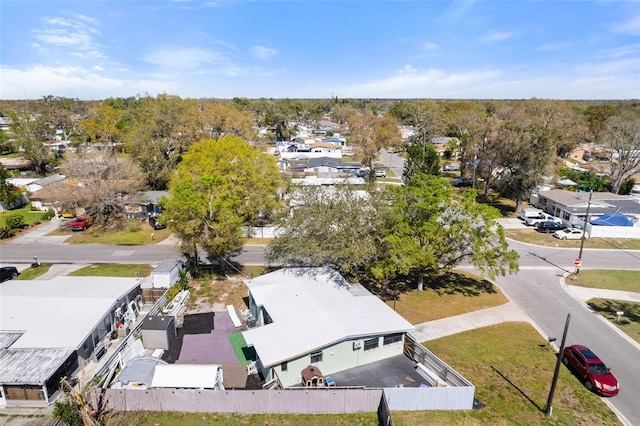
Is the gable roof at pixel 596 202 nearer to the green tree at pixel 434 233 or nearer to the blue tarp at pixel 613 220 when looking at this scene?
the blue tarp at pixel 613 220

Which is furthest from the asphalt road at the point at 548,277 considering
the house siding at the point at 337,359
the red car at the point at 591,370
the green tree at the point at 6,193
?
the green tree at the point at 6,193

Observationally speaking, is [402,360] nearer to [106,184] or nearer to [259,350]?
[259,350]

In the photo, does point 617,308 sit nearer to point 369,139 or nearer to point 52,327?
point 52,327

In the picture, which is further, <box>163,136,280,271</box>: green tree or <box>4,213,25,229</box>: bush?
<box>4,213,25,229</box>: bush

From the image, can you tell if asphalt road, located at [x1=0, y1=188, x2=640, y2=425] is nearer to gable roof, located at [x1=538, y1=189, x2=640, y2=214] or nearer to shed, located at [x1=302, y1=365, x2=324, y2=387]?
gable roof, located at [x1=538, y1=189, x2=640, y2=214]

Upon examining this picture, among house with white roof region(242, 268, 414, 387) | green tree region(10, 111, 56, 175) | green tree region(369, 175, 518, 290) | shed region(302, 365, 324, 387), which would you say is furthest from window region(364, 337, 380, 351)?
green tree region(10, 111, 56, 175)

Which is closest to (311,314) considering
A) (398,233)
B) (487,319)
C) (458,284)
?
(398,233)

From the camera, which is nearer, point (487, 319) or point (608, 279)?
point (487, 319)
